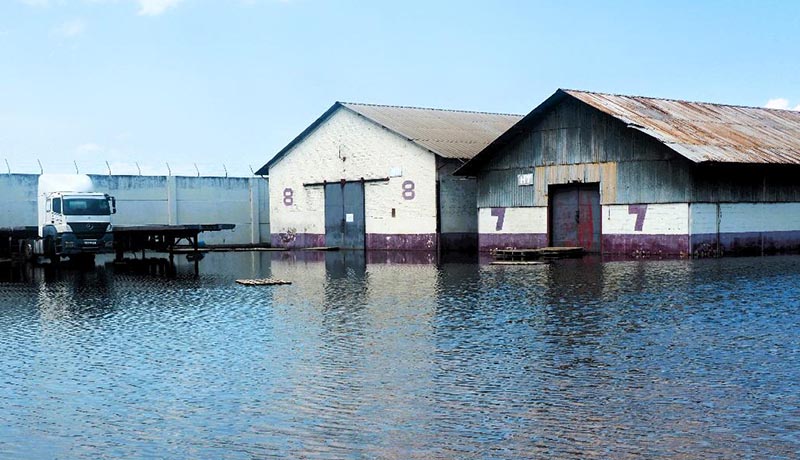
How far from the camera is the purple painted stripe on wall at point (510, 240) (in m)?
39.3

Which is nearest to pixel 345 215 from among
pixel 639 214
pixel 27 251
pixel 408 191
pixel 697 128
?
pixel 408 191

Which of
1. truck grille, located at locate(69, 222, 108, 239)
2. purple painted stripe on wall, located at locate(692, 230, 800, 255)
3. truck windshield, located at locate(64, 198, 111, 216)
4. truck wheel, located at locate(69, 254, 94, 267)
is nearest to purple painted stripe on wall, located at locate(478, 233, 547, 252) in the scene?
purple painted stripe on wall, located at locate(692, 230, 800, 255)

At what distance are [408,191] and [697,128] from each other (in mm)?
13063

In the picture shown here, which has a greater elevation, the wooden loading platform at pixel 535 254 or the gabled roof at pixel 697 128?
the gabled roof at pixel 697 128

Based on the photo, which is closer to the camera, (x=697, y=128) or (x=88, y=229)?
(x=88, y=229)

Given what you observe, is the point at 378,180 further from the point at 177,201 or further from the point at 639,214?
the point at 639,214

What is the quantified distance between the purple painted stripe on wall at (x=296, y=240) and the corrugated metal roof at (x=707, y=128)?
17112 mm

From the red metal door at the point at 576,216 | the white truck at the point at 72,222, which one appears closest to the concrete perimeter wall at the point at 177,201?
the white truck at the point at 72,222

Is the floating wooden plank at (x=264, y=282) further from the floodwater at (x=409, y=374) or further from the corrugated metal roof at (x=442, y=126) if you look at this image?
the corrugated metal roof at (x=442, y=126)

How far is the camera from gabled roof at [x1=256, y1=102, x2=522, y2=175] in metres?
45.1

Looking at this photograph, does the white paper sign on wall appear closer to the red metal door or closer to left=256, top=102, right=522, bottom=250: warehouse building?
the red metal door

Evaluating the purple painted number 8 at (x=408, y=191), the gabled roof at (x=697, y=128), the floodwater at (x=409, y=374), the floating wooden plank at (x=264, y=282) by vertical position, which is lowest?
the floodwater at (x=409, y=374)

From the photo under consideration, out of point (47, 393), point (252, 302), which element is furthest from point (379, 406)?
point (252, 302)

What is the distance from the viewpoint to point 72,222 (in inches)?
1422
